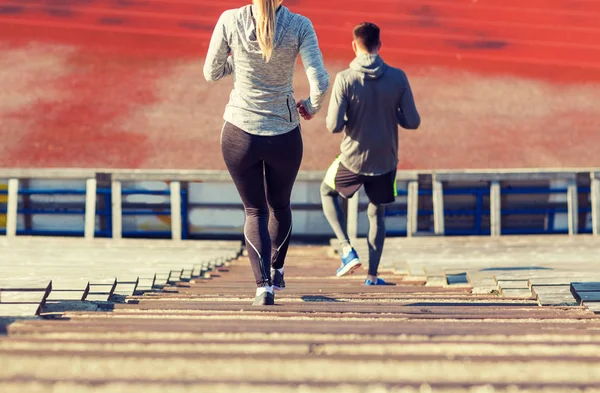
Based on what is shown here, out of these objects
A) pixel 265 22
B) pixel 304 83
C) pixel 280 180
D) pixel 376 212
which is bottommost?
pixel 376 212

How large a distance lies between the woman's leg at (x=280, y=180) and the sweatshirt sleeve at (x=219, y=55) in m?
0.34

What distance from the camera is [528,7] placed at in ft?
48.5

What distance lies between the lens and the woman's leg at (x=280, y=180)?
12.0ft

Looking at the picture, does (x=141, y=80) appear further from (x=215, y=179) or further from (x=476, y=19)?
(x=476, y=19)

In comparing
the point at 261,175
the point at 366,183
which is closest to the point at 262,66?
the point at 261,175

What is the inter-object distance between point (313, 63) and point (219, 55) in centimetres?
36

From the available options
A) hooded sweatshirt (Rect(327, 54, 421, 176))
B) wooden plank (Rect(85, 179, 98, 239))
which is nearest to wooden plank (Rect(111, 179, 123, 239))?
wooden plank (Rect(85, 179, 98, 239))

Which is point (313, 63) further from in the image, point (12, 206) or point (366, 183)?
point (12, 206)

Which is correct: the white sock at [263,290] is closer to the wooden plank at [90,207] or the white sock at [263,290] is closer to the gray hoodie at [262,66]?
the gray hoodie at [262,66]

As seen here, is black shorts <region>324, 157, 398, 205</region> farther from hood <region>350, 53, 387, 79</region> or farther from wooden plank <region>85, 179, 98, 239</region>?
wooden plank <region>85, 179, 98, 239</region>

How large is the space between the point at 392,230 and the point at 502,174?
1553 millimetres

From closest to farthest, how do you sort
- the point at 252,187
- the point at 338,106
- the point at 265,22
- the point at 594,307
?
the point at 594,307, the point at 265,22, the point at 252,187, the point at 338,106

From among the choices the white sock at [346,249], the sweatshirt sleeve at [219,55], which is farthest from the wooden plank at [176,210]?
the sweatshirt sleeve at [219,55]

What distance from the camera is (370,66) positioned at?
5.00 meters
